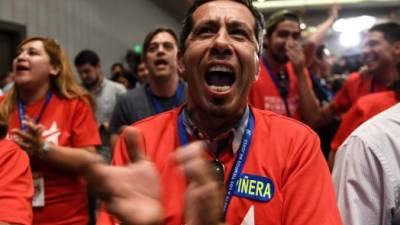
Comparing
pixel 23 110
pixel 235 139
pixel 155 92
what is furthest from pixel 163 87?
pixel 235 139

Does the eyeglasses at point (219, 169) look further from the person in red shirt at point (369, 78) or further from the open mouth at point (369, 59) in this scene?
the open mouth at point (369, 59)

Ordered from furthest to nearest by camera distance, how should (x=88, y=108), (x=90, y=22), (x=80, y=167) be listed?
(x=90, y=22), (x=88, y=108), (x=80, y=167)

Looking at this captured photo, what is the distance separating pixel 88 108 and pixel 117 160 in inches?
56.8

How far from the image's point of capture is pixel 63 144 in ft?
9.05

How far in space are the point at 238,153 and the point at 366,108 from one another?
1289 millimetres

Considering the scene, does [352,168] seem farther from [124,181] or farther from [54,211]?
[54,211]

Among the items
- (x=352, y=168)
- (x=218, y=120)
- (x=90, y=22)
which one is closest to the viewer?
(x=352, y=168)

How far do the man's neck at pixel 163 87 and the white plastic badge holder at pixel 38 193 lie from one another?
3.35ft

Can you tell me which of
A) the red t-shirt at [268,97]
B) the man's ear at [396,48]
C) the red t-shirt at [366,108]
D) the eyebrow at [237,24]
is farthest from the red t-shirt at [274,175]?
the man's ear at [396,48]

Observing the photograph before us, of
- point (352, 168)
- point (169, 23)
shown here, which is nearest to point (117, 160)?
point (352, 168)

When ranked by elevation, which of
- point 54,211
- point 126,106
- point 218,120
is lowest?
point 54,211

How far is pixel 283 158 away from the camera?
152 centimetres

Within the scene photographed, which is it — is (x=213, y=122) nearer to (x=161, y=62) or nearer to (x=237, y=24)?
(x=237, y=24)

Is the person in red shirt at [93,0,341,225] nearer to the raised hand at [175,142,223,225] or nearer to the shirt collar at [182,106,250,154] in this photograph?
the shirt collar at [182,106,250,154]
